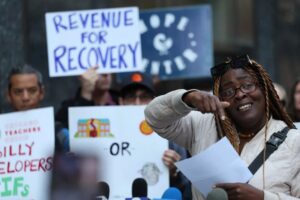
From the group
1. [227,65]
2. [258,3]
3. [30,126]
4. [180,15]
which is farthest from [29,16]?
[227,65]

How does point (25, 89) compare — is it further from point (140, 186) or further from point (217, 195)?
point (217, 195)

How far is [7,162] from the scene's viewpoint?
7074 millimetres

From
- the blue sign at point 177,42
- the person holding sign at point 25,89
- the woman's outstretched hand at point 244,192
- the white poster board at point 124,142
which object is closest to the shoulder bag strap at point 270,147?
the woman's outstretched hand at point 244,192

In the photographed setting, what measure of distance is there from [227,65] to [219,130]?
317 millimetres

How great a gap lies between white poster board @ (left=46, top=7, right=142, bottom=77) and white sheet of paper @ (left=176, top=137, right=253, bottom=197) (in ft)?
11.3

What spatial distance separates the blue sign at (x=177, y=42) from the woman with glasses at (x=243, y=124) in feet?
13.6

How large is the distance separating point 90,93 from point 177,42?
149 centimetres

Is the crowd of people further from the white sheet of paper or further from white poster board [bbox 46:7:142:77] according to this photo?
white poster board [bbox 46:7:142:77]

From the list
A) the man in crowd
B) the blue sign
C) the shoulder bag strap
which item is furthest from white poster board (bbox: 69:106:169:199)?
the shoulder bag strap

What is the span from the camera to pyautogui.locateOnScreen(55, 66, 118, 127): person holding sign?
8016 mm

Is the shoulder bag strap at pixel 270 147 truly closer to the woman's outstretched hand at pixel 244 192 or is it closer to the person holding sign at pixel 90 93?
the woman's outstretched hand at pixel 244 192

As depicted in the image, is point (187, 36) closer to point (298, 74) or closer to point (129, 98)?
point (129, 98)

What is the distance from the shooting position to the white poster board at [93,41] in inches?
326

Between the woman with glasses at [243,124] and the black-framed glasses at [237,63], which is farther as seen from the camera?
the black-framed glasses at [237,63]
